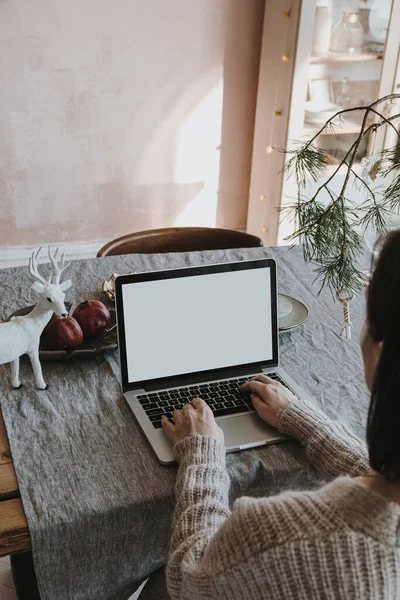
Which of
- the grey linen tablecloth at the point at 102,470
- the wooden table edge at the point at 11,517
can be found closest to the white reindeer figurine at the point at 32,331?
the grey linen tablecloth at the point at 102,470

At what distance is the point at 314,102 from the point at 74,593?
97.9 inches

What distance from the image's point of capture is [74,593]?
100cm

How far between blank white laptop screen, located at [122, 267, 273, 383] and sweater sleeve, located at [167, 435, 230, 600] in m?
0.23

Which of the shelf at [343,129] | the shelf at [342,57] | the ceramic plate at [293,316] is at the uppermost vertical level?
the shelf at [342,57]

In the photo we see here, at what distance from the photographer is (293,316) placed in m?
1.49

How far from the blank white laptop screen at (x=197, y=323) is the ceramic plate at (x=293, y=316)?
0.16 metres

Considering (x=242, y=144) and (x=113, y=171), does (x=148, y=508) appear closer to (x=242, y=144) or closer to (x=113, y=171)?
(x=113, y=171)

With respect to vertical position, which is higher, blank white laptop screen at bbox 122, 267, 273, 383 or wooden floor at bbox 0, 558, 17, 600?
blank white laptop screen at bbox 122, 267, 273, 383

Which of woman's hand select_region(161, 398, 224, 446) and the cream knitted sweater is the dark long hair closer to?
the cream knitted sweater

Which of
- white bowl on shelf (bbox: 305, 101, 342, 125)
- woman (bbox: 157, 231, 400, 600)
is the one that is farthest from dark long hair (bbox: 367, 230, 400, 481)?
white bowl on shelf (bbox: 305, 101, 342, 125)

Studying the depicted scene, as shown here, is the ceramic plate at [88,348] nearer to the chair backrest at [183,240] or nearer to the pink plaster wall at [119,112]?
the chair backrest at [183,240]

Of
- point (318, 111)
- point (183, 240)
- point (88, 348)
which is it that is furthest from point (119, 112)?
point (88, 348)

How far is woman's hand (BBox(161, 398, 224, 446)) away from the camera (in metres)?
1.05

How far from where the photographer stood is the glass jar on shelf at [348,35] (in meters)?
2.87
